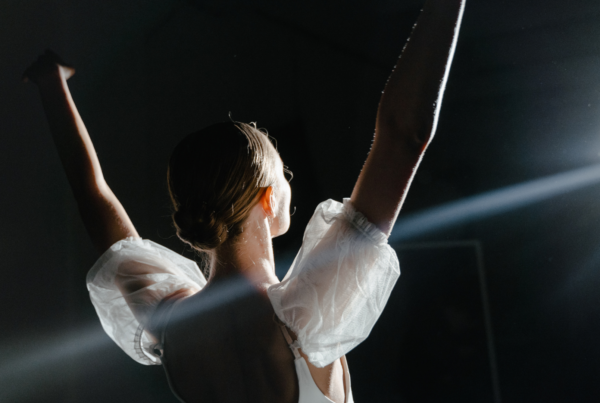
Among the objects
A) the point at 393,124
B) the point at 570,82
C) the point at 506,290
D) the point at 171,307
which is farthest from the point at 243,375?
the point at 570,82

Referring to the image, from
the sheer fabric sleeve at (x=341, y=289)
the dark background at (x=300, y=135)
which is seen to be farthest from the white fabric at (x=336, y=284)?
the dark background at (x=300, y=135)

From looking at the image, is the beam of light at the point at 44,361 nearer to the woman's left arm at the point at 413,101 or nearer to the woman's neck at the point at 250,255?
the woman's neck at the point at 250,255

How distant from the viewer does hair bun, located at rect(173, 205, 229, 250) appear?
0.47 meters

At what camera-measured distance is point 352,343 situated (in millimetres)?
438

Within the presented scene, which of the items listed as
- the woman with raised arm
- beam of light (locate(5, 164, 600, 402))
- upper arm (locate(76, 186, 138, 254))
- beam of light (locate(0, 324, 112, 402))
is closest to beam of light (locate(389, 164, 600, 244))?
beam of light (locate(5, 164, 600, 402))

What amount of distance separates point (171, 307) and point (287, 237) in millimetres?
479

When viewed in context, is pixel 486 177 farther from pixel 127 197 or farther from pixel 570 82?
pixel 127 197

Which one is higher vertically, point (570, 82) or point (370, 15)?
point (370, 15)

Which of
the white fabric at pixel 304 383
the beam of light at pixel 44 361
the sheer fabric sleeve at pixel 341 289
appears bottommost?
the beam of light at pixel 44 361

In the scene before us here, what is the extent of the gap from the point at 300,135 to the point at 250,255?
0.54 m

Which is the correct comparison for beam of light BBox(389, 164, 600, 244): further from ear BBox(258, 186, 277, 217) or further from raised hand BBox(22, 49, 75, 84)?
raised hand BBox(22, 49, 75, 84)

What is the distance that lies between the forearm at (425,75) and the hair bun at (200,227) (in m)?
0.23

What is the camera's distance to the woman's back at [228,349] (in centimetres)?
47

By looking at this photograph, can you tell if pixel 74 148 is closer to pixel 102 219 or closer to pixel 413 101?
pixel 102 219
